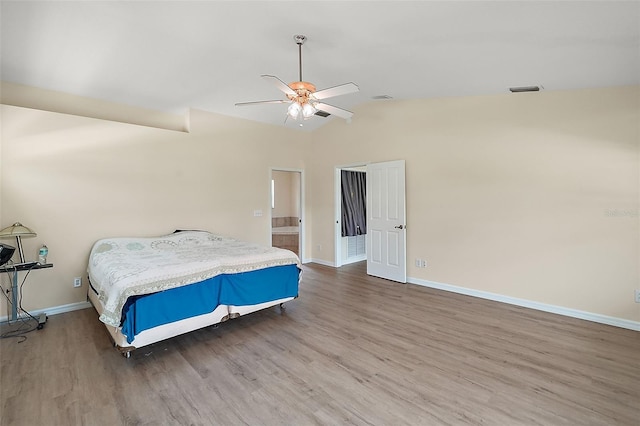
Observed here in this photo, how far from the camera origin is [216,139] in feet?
17.0

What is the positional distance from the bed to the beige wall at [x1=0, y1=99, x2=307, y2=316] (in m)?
0.37

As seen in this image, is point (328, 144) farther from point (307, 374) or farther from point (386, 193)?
point (307, 374)

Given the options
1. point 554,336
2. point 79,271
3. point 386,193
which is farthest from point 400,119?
point 79,271

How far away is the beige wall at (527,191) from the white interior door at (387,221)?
5.9 inches

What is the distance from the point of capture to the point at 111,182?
412 cm

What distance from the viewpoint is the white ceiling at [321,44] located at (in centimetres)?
240

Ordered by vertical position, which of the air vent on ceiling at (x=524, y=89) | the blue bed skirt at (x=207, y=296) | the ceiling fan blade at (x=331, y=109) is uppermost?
the air vent on ceiling at (x=524, y=89)

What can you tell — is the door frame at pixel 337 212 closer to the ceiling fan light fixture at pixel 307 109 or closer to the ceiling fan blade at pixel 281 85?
the ceiling fan light fixture at pixel 307 109

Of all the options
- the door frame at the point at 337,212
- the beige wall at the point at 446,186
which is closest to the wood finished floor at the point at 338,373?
the beige wall at the point at 446,186

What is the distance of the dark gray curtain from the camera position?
6266 millimetres

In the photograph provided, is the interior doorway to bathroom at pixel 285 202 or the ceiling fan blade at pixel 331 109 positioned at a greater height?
the ceiling fan blade at pixel 331 109

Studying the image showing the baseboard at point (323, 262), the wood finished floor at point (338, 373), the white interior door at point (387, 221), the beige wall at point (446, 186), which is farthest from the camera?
the baseboard at point (323, 262)

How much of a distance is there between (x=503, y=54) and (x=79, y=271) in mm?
5560

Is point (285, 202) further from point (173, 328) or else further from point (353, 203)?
point (173, 328)
